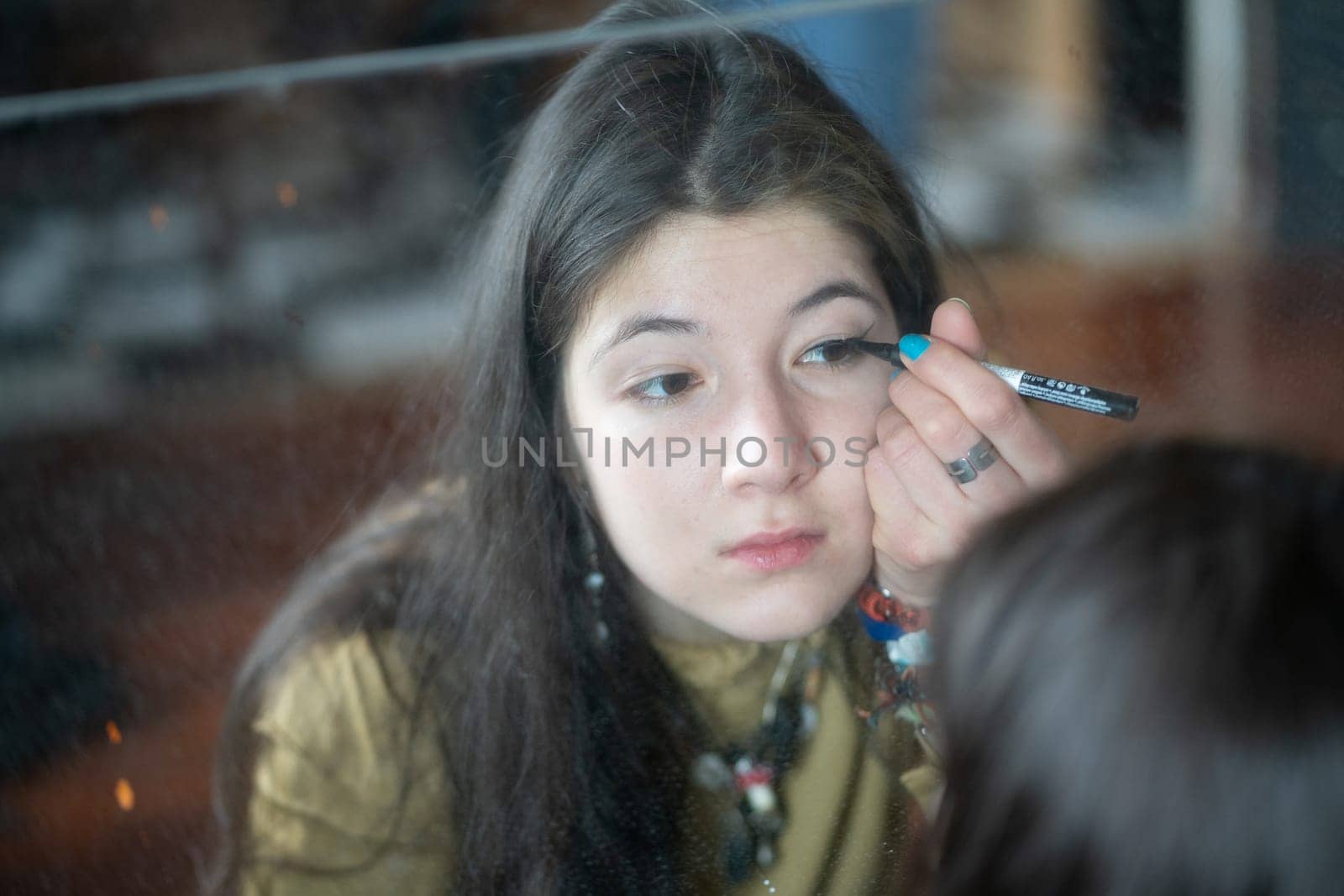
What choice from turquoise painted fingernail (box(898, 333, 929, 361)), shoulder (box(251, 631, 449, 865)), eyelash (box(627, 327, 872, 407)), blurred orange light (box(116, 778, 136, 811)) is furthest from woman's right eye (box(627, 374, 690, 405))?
blurred orange light (box(116, 778, 136, 811))

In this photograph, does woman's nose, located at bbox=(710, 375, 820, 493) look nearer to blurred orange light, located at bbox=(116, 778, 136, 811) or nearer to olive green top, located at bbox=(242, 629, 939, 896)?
→ olive green top, located at bbox=(242, 629, 939, 896)

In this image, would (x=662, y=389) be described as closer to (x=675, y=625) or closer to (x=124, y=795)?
(x=675, y=625)

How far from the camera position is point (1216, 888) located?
330mm

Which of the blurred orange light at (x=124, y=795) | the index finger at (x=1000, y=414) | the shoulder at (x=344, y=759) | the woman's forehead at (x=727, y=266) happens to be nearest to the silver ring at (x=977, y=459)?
the index finger at (x=1000, y=414)

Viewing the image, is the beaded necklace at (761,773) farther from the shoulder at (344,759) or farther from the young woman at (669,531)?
the shoulder at (344,759)

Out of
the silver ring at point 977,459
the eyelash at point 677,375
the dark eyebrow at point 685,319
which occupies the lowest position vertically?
the silver ring at point 977,459

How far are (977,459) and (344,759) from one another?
0.38 metres

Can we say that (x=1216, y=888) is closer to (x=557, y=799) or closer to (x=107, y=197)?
(x=557, y=799)

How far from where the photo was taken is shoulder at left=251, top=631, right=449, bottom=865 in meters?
0.58

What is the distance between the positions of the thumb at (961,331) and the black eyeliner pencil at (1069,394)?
0.01 m

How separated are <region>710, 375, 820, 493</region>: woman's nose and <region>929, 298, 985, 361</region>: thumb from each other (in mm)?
92

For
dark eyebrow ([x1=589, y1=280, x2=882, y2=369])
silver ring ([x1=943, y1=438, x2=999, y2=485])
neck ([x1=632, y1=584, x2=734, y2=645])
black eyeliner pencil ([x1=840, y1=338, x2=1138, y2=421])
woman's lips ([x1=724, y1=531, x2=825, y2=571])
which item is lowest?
neck ([x1=632, y1=584, x2=734, y2=645])

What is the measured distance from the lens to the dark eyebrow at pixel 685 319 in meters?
0.54

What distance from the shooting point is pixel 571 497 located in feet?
2.05
